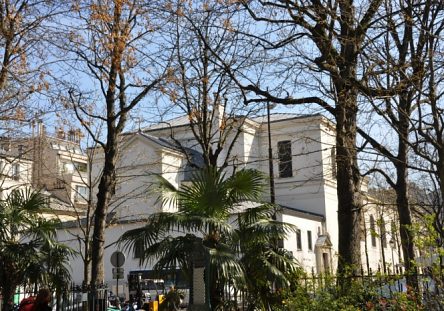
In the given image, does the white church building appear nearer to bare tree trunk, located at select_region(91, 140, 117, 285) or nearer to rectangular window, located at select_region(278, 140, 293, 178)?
rectangular window, located at select_region(278, 140, 293, 178)

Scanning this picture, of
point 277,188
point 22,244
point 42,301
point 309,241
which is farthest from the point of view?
point 277,188

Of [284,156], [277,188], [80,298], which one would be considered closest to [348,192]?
[80,298]

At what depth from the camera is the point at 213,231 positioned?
40.3 ft

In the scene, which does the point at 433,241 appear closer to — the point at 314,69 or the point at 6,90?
the point at 314,69

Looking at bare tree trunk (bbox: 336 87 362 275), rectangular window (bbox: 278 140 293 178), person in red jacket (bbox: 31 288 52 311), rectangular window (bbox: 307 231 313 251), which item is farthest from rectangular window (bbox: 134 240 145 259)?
rectangular window (bbox: 307 231 313 251)

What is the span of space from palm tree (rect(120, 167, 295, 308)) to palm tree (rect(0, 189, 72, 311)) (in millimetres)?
2747

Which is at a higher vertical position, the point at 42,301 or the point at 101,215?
the point at 101,215

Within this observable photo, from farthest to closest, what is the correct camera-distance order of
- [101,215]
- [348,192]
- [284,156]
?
[284,156] → [101,215] → [348,192]

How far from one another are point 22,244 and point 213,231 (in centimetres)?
501

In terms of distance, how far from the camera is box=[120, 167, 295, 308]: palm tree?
11.6m

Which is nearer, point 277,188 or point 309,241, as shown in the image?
point 309,241

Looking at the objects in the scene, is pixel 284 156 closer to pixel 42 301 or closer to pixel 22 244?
pixel 22 244

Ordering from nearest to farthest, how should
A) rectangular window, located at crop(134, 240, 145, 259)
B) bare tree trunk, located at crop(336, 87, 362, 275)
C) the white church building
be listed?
rectangular window, located at crop(134, 240, 145, 259) < bare tree trunk, located at crop(336, 87, 362, 275) < the white church building

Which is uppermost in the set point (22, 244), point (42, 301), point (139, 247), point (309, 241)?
point (309, 241)
